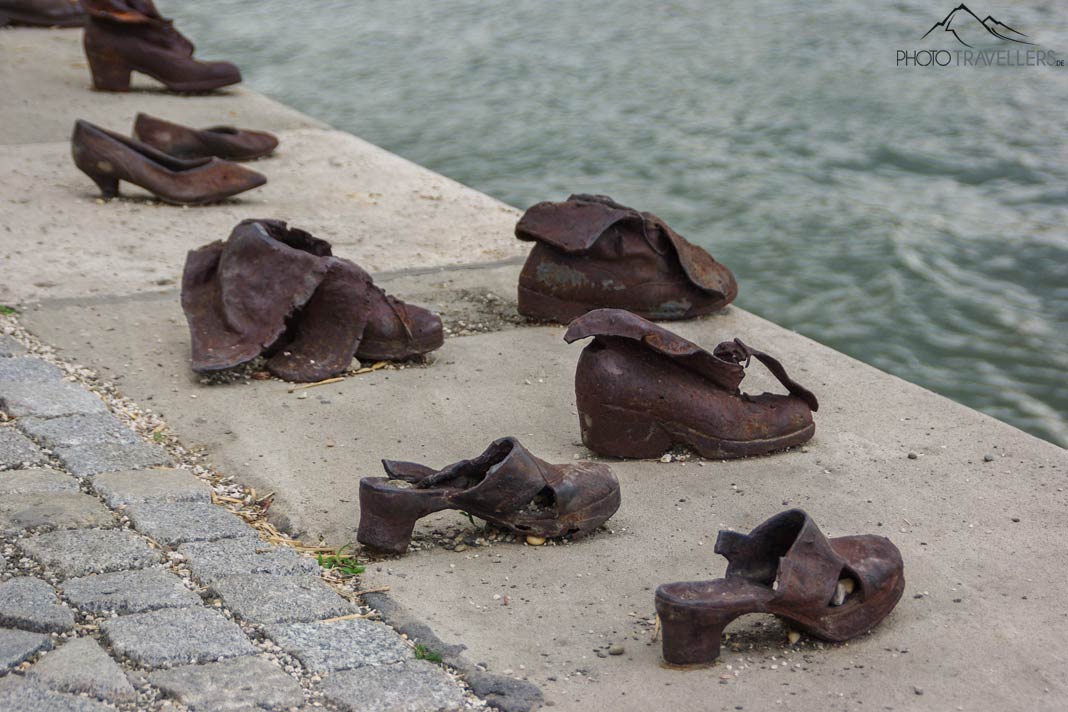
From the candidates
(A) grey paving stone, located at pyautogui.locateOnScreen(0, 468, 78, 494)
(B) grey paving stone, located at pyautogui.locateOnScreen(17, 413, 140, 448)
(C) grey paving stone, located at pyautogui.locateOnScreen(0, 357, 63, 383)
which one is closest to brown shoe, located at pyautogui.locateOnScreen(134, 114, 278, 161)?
(C) grey paving stone, located at pyautogui.locateOnScreen(0, 357, 63, 383)

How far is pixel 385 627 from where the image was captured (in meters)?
2.48

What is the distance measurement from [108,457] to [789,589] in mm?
1648

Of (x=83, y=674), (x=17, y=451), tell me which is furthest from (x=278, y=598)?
(x=17, y=451)

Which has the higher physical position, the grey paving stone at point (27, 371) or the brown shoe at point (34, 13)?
the brown shoe at point (34, 13)

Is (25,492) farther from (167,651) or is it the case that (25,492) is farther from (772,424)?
(772,424)

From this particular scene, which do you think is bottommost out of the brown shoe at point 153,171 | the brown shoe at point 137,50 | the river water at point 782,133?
the river water at point 782,133

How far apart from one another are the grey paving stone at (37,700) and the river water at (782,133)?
3694mm

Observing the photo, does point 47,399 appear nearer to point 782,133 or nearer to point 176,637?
point 176,637

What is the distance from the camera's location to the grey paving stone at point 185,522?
276cm

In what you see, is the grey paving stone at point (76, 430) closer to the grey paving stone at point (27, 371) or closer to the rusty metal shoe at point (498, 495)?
the grey paving stone at point (27, 371)

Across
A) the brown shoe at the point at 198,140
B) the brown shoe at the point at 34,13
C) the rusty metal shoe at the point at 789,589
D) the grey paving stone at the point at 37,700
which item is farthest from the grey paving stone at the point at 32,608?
the brown shoe at the point at 34,13

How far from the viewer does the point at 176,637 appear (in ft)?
7.73

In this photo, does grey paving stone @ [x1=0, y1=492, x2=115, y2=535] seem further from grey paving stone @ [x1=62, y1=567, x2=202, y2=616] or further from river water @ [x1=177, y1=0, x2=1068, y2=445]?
river water @ [x1=177, y1=0, x2=1068, y2=445]

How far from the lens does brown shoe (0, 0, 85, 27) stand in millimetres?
8961
